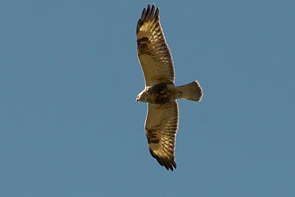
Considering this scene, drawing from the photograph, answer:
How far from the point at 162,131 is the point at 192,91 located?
1.54 meters

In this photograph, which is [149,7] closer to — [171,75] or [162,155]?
[171,75]

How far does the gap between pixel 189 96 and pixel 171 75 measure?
671 millimetres

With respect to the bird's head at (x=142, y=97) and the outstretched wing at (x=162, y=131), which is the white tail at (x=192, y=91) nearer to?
the outstretched wing at (x=162, y=131)

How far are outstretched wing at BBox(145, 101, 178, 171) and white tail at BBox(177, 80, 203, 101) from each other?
641 mm

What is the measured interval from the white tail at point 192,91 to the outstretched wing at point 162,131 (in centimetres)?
64

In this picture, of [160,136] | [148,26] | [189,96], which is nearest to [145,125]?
[160,136]

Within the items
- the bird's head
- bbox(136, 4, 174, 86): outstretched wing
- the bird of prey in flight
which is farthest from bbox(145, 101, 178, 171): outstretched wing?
bbox(136, 4, 174, 86): outstretched wing

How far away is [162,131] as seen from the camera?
18.1 m

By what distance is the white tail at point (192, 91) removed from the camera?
1711 centimetres

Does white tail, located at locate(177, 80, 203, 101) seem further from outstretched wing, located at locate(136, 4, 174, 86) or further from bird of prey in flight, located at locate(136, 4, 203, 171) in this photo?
outstretched wing, located at locate(136, 4, 174, 86)

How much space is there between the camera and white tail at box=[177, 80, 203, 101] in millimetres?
17109

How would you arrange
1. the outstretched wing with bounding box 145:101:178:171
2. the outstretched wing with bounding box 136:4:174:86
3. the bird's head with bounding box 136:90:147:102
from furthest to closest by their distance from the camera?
1. the outstretched wing with bounding box 145:101:178:171
2. the bird's head with bounding box 136:90:147:102
3. the outstretched wing with bounding box 136:4:174:86

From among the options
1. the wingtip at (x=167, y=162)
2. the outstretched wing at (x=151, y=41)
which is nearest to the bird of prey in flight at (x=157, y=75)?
the outstretched wing at (x=151, y=41)

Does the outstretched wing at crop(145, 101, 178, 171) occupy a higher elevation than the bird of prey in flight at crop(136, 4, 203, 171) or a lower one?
lower
